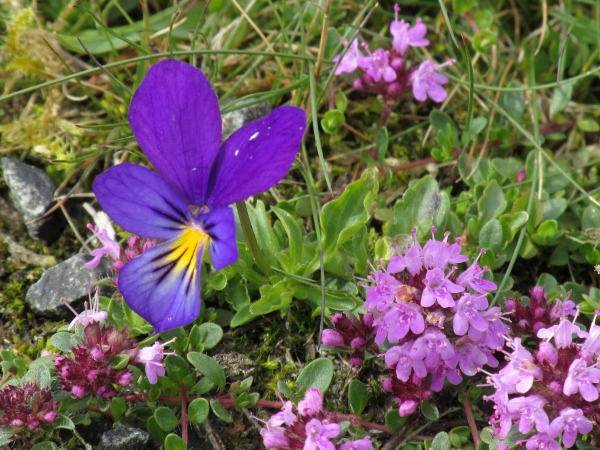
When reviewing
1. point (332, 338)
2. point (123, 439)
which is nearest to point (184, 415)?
point (123, 439)

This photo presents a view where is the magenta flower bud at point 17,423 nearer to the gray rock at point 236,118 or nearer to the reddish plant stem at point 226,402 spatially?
the reddish plant stem at point 226,402

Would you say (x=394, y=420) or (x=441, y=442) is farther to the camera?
(x=394, y=420)

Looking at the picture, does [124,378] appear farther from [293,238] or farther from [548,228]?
[548,228]

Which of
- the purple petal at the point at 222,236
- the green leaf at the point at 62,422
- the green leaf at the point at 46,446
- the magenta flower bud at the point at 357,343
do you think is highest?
the purple petal at the point at 222,236

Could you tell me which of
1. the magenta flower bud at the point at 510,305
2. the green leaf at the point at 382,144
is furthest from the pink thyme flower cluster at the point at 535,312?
the green leaf at the point at 382,144

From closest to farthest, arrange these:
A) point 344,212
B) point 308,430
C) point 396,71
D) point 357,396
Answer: point 308,430, point 357,396, point 344,212, point 396,71

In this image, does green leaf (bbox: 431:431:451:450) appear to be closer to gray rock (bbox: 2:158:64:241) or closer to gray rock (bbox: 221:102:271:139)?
gray rock (bbox: 221:102:271:139)
